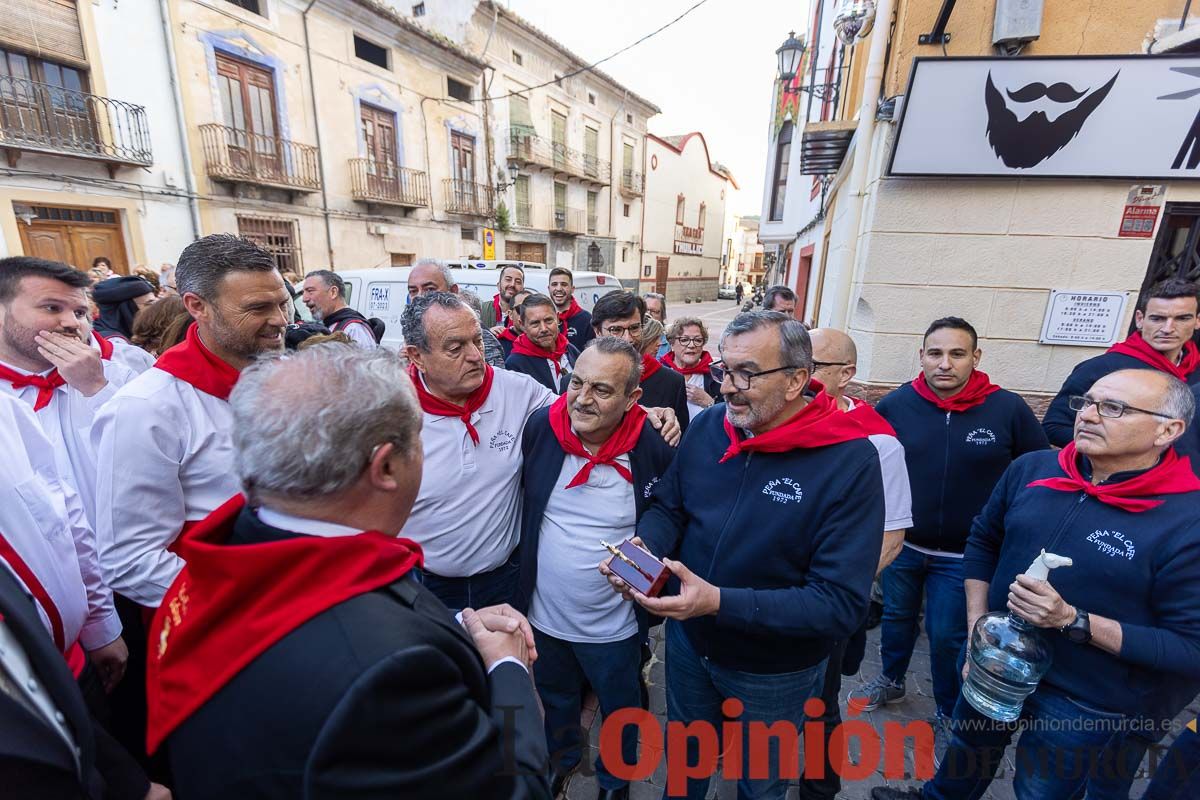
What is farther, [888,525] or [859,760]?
[859,760]

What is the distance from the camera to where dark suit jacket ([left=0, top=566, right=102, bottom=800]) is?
2.78 ft

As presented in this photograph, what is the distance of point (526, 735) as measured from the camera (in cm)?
109

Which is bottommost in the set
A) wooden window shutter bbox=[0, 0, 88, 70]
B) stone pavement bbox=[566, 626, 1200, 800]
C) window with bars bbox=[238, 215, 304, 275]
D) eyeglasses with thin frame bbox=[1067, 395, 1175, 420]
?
stone pavement bbox=[566, 626, 1200, 800]

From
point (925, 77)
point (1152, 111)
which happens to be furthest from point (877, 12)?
point (1152, 111)

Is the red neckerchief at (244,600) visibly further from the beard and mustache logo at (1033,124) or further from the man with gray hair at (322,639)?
the beard and mustache logo at (1033,124)

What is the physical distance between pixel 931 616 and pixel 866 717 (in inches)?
27.9

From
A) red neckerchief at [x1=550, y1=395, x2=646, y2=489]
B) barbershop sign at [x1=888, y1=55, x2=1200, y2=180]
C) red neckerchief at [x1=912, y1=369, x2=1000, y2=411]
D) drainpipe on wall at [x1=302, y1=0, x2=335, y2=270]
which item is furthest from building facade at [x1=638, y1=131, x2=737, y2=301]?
red neckerchief at [x1=550, y1=395, x2=646, y2=489]

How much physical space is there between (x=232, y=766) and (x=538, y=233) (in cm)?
2154

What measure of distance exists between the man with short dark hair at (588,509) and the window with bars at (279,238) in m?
12.9

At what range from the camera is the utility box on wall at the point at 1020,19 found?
3654mm

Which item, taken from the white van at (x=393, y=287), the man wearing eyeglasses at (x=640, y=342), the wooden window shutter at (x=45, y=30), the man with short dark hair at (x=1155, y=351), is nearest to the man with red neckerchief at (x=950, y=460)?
the man with short dark hair at (x=1155, y=351)

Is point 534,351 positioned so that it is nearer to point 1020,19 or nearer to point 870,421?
point 870,421

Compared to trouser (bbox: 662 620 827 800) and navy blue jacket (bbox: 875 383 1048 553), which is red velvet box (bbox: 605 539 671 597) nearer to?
trouser (bbox: 662 620 827 800)

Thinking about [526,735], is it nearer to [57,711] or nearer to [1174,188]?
[57,711]
